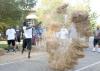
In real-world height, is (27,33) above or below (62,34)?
below

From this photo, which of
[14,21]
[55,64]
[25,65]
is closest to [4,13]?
[14,21]

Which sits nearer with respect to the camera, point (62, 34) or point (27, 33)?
point (62, 34)

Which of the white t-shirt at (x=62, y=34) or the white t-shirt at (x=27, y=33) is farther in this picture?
the white t-shirt at (x=27, y=33)

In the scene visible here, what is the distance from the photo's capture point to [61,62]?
10.6 meters

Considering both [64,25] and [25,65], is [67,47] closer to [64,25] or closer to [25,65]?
[64,25]

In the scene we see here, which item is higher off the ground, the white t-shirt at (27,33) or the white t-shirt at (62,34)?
the white t-shirt at (62,34)

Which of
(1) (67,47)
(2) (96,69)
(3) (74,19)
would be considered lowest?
(2) (96,69)

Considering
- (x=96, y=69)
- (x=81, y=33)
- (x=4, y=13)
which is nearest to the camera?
(x=81, y=33)

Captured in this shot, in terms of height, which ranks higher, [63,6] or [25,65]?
[63,6]

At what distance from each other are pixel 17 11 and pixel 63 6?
56.3ft

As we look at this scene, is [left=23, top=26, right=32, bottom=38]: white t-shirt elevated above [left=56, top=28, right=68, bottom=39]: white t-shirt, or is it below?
below

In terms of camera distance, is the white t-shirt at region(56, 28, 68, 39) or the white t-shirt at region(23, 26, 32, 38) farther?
the white t-shirt at region(23, 26, 32, 38)

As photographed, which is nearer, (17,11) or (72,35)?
(72,35)

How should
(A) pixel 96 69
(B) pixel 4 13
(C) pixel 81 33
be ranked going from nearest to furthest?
1. (C) pixel 81 33
2. (A) pixel 96 69
3. (B) pixel 4 13
